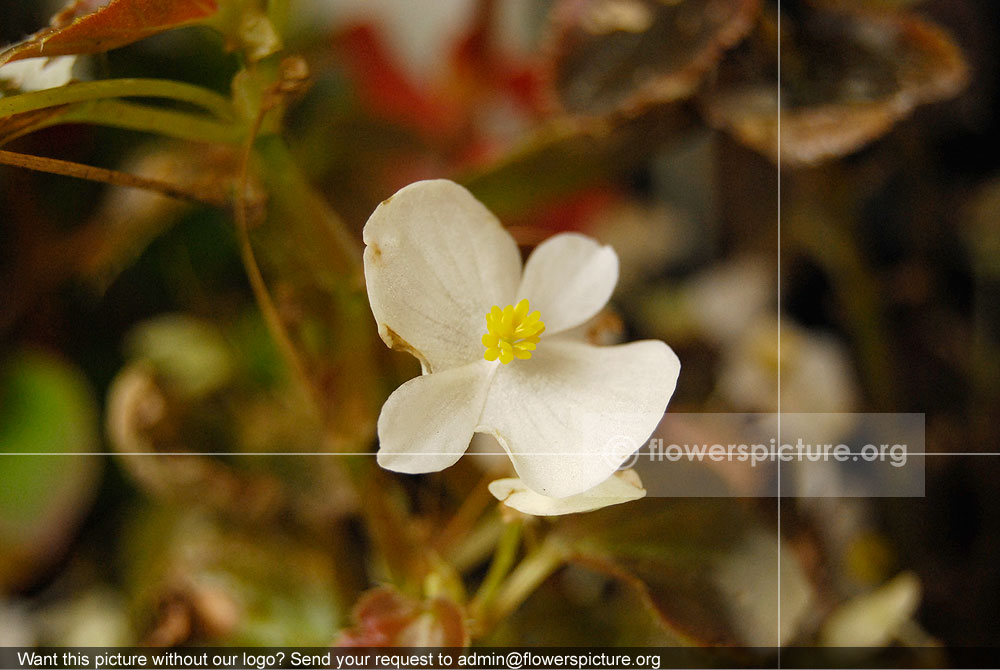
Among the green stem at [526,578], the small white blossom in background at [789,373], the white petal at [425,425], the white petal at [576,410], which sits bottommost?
the small white blossom in background at [789,373]

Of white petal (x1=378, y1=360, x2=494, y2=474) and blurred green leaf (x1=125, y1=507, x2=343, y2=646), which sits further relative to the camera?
blurred green leaf (x1=125, y1=507, x2=343, y2=646)

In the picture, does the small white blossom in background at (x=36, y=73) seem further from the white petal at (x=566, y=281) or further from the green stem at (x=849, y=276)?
the green stem at (x=849, y=276)

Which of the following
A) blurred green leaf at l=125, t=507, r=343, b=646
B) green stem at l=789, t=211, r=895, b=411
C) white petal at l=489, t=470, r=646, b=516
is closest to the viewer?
white petal at l=489, t=470, r=646, b=516

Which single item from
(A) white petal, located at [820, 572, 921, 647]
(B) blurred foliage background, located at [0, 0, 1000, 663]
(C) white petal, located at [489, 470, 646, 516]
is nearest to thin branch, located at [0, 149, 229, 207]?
(B) blurred foliage background, located at [0, 0, 1000, 663]

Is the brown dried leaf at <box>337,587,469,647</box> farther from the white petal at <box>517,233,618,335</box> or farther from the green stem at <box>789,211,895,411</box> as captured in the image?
the green stem at <box>789,211,895,411</box>

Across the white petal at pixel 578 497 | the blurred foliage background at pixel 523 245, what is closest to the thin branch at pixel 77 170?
the blurred foliage background at pixel 523 245

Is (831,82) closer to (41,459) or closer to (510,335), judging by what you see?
(510,335)
